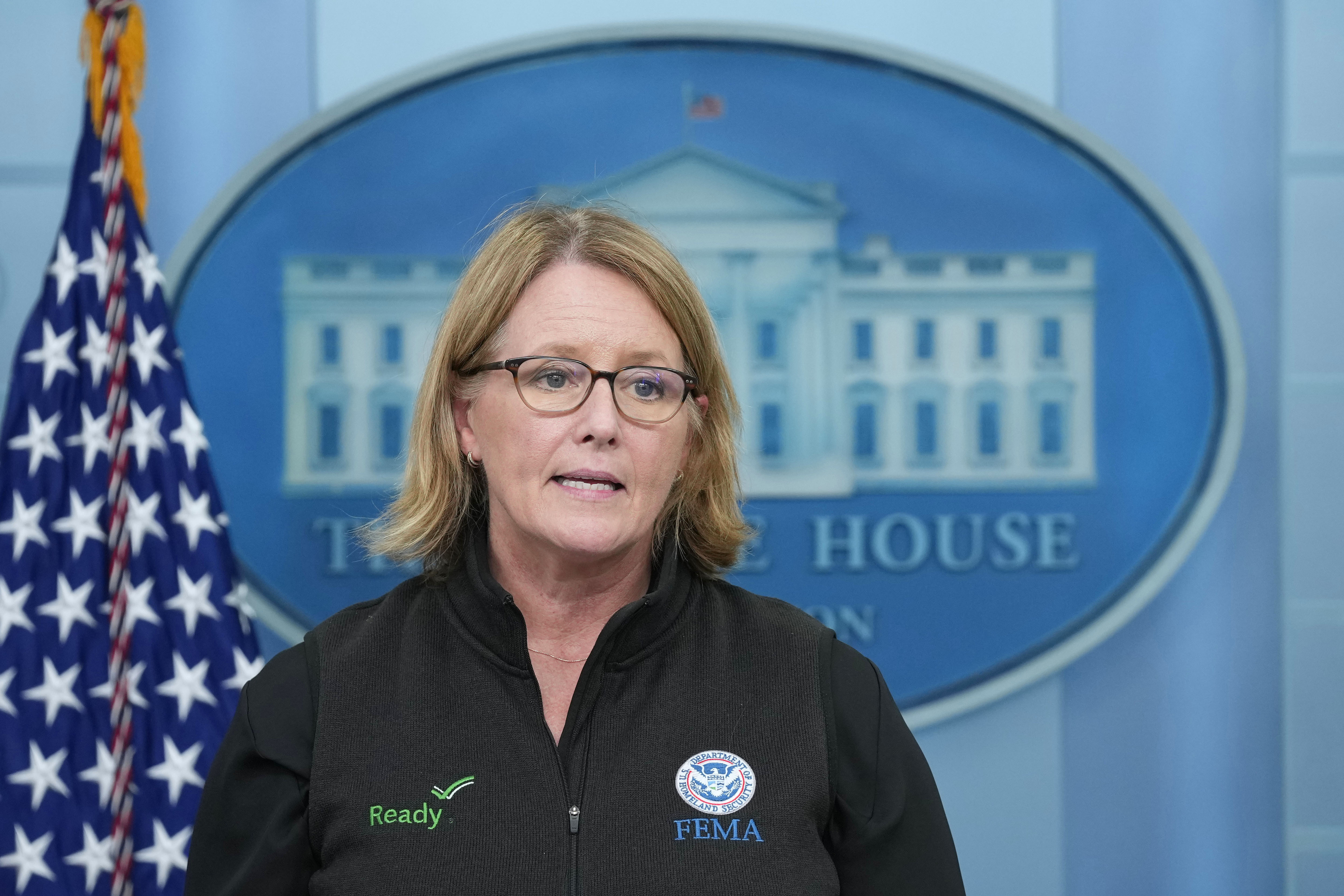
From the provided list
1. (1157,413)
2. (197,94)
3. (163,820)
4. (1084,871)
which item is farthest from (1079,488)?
(197,94)

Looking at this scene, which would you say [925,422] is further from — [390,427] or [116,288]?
[116,288]

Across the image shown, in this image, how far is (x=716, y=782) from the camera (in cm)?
110

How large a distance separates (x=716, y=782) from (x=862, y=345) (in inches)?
51.2

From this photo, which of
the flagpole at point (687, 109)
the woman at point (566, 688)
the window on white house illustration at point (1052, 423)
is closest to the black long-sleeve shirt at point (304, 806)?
the woman at point (566, 688)

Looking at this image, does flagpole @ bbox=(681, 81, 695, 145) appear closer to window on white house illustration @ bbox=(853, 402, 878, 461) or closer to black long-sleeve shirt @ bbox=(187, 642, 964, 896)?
window on white house illustration @ bbox=(853, 402, 878, 461)

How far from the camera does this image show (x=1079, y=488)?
2207 mm

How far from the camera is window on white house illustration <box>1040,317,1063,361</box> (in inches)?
87.4

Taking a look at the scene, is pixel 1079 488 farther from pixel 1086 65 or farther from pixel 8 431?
pixel 8 431

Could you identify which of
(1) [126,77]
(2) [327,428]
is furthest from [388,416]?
(1) [126,77]

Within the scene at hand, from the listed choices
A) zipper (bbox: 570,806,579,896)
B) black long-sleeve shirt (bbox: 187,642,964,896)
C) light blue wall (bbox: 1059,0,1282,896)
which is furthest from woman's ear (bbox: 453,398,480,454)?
light blue wall (bbox: 1059,0,1282,896)

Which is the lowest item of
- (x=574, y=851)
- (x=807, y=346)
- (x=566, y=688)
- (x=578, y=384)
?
(x=574, y=851)

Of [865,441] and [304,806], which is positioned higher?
[865,441]

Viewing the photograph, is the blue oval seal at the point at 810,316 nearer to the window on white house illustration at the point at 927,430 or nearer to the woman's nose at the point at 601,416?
the window on white house illustration at the point at 927,430

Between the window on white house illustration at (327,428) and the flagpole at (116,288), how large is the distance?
36cm
